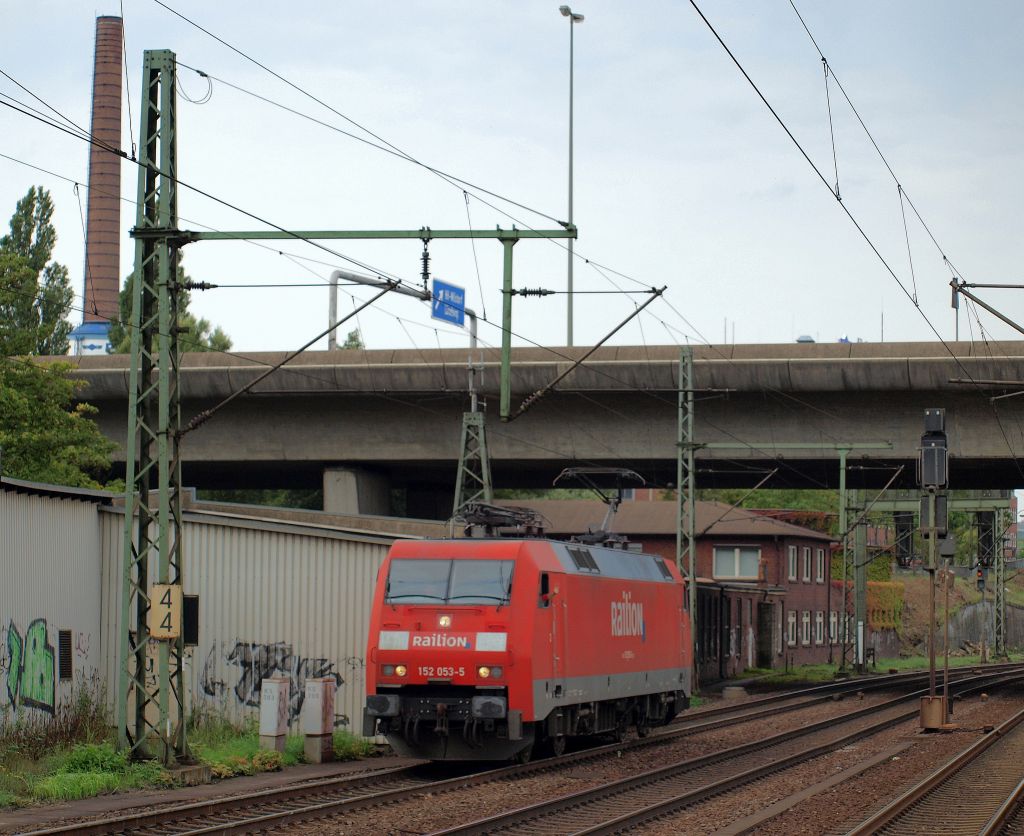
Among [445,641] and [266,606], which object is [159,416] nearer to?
[445,641]

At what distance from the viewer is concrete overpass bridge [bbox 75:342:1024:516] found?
35.1 meters

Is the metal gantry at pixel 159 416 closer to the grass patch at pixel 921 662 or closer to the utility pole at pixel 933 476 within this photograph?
the utility pole at pixel 933 476

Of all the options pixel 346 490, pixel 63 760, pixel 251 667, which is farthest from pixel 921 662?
pixel 63 760

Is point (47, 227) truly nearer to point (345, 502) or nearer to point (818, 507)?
point (345, 502)

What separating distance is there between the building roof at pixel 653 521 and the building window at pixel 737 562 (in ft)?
2.97

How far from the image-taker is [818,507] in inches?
4161

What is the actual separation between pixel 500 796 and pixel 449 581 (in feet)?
12.0

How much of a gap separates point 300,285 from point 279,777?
6.34 metres

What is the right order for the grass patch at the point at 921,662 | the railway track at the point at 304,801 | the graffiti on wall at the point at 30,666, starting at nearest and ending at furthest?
the railway track at the point at 304,801
the graffiti on wall at the point at 30,666
the grass patch at the point at 921,662

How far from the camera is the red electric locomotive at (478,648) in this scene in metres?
19.5

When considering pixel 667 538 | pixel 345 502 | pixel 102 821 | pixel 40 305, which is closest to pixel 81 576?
pixel 102 821

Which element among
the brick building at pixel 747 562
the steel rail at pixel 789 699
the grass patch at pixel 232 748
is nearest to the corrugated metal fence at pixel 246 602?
the grass patch at pixel 232 748

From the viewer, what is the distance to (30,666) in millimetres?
21703

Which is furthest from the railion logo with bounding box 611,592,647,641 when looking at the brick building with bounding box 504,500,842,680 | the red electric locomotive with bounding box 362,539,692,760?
the brick building with bounding box 504,500,842,680
